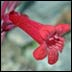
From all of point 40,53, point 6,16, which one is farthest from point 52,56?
point 6,16

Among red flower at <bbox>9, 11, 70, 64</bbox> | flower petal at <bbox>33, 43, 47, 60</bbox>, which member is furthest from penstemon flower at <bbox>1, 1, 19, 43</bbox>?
flower petal at <bbox>33, 43, 47, 60</bbox>

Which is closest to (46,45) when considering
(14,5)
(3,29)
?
(3,29)

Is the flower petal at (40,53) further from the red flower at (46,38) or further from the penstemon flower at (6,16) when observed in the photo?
the penstemon flower at (6,16)

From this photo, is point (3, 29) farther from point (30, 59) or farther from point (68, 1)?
point (68, 1)

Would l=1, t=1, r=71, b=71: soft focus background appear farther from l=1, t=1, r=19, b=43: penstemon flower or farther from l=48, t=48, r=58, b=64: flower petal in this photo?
l=48, t=48, r=58, b=64: flower petal

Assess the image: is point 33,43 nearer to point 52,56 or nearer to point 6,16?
point 6,16
